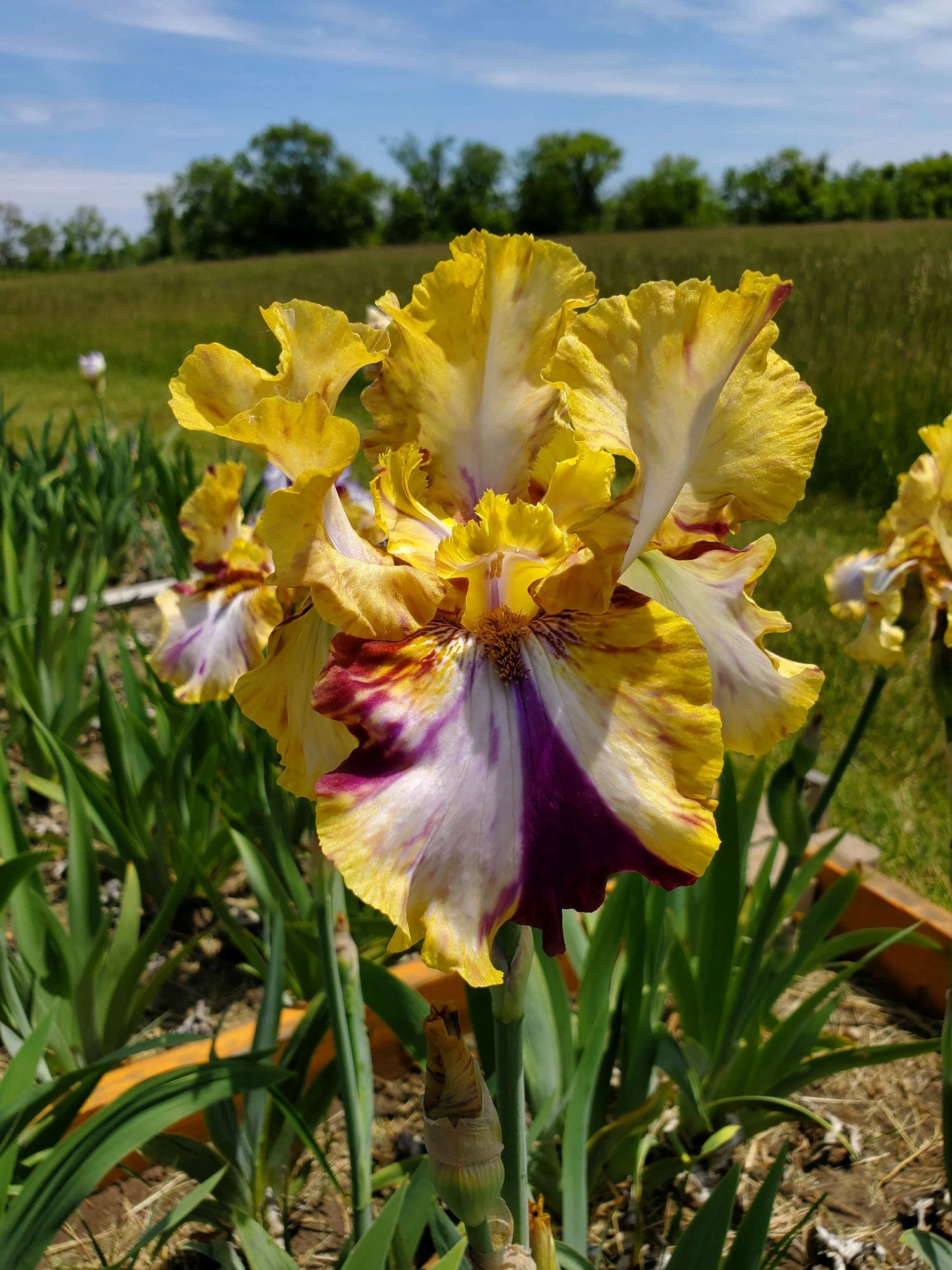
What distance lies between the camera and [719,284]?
909 centimetres

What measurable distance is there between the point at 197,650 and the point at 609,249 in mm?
18351

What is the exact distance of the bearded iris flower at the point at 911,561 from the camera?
1.40 metres

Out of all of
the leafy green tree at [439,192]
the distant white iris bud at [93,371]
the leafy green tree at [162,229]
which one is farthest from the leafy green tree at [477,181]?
the distant white iris bud at [93,371]

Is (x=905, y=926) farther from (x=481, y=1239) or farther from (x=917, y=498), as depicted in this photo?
(x=481, y=1239)

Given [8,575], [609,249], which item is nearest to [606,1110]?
[8,575]

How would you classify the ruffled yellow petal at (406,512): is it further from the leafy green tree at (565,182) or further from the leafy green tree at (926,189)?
the leafy green tree at (565,182)

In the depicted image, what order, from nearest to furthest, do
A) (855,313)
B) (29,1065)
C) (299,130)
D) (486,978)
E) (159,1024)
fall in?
(486,978) → (29,1065) → (159,1024) → (855,313) → (299,130)

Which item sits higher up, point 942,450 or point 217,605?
point 942,450

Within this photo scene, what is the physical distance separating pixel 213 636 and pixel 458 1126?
110cm

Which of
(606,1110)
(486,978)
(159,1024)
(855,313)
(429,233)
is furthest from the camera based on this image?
(429,233)

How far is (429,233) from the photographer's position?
53594 mm

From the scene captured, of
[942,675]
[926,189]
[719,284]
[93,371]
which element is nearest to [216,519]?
[942,675]

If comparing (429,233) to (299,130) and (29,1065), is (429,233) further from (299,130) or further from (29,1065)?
(29,1065)

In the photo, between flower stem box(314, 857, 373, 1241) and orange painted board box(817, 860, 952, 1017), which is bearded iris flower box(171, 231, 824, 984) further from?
orange painted board box(817, 860, 952, 1017)
